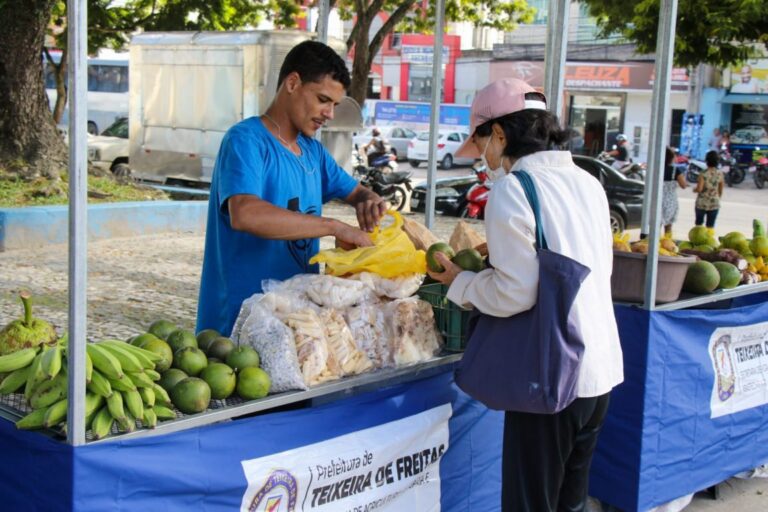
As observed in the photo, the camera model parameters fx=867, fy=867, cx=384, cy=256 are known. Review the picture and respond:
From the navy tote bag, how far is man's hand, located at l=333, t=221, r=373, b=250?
0.66 metres

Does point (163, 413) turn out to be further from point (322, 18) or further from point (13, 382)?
point (322, 18)

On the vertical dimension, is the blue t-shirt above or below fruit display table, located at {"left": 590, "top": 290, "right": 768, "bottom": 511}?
above

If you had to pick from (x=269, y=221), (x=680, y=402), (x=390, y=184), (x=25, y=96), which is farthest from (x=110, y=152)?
(x=269, y=221)

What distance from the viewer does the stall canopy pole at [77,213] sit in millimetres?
2074

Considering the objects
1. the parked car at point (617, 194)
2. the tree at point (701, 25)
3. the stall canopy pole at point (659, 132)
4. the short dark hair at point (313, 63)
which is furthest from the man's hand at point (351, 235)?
the parked car at point (617, 194)

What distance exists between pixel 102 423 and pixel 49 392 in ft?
0.55

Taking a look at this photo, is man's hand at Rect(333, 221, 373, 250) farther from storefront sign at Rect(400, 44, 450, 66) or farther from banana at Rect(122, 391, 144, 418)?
storefront sign at Rect(400, 44, 450, 66)

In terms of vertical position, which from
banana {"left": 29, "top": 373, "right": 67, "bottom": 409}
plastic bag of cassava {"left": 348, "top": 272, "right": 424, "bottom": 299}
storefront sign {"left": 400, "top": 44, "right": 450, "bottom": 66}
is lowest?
banana {"left": 29, "top": 373, "right": 67, "bottom": 409}

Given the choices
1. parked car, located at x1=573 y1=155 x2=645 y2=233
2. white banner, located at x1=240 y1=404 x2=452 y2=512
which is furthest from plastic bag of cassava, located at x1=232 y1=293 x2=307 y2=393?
parked car, located at x1=573 y1=155 x2=645 y2=233

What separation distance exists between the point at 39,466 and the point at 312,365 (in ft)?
2.76

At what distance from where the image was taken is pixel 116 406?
2240 millimetres

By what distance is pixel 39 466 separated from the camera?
88.9 inches

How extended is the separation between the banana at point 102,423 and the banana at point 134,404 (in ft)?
0.17

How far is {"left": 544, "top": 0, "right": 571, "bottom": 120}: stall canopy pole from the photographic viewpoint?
3943 millimetres
